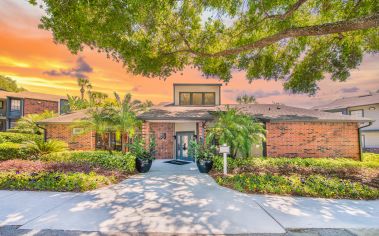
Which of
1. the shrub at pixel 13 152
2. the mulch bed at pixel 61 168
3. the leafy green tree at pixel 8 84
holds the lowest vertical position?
the mulch bed at pixel 61 168

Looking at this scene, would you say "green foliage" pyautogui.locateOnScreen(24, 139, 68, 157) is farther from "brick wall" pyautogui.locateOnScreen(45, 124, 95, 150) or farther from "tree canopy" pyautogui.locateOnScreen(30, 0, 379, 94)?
"tree canopy" pyautogui.locateOnScreen(30, 0, 379, 94)

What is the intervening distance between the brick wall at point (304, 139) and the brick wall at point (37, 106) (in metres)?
33.9

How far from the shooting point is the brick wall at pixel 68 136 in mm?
13969

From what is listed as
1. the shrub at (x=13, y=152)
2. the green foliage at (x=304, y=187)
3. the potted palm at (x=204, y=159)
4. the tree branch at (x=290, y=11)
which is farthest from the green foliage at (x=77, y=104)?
the tree branch at (x=290, y=11)

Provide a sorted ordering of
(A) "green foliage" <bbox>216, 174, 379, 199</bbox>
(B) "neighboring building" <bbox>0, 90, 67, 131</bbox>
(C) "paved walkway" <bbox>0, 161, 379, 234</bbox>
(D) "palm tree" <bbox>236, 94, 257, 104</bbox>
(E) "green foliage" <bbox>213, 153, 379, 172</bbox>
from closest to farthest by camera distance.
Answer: (C) "paved walkway" <bbox>0, 161, 379, 234</bbox> → (A) "green foliage" <bbox>216, 174, 379, 199</bbox> → (E) "green foliage" <bbox>213, 153, 379, 172</bbox> → (B) "neighboring building" <bbox>0, 90, 67, 131</bbox> → (D) "palm tree" <bbox>236, 94, 257, 104</bbox>

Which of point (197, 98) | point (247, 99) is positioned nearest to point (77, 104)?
point (197, 98)

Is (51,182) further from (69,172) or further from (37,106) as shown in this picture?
(37,106)

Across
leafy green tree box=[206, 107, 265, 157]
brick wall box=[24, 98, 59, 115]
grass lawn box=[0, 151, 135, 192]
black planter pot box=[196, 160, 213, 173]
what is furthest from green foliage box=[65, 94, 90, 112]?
leafy green tree box=[206, 107, 265, 157]

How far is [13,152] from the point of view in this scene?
12633mm

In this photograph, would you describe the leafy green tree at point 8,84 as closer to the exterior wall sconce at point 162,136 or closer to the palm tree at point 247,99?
the exterior wall sconce at point 162,136

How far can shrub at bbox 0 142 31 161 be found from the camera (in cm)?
1246

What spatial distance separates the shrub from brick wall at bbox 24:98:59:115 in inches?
840

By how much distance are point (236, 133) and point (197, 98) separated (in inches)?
309

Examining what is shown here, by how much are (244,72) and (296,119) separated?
4.77 meters
